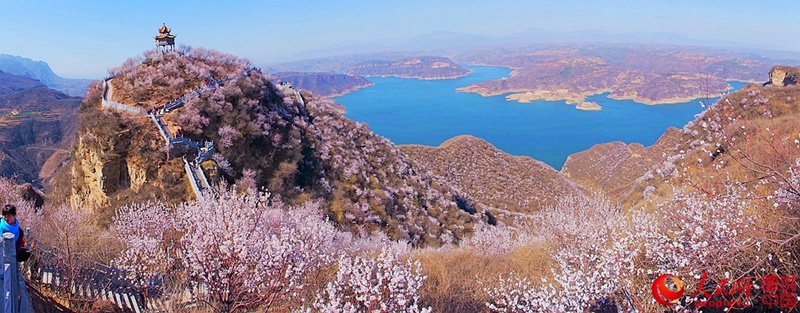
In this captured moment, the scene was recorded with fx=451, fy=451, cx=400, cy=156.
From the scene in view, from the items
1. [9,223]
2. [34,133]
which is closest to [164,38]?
[9,223]

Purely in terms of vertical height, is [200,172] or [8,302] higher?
[8,302]

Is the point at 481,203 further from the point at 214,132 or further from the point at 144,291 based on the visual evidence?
the point at 144,291

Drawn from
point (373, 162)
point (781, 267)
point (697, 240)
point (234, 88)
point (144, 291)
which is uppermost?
point (234, 88)

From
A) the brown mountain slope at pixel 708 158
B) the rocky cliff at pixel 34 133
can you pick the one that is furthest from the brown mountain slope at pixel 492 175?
the rocky cliff at pixel 34 133

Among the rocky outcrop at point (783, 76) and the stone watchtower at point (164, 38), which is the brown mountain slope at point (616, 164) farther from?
the stone watchtower at point (164, 38)

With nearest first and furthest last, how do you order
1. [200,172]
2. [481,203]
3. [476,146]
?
[200,172] → [481,203] → [476,146]

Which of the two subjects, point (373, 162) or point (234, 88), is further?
point (373, 162)

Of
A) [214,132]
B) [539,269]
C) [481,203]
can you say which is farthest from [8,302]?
[481,203]

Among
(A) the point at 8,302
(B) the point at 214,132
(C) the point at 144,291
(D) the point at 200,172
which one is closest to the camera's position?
(A) the point at 8,302

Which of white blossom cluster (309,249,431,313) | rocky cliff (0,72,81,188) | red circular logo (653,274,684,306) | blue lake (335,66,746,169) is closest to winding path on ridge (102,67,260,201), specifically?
white blossom cluster (309,249,431,313)
